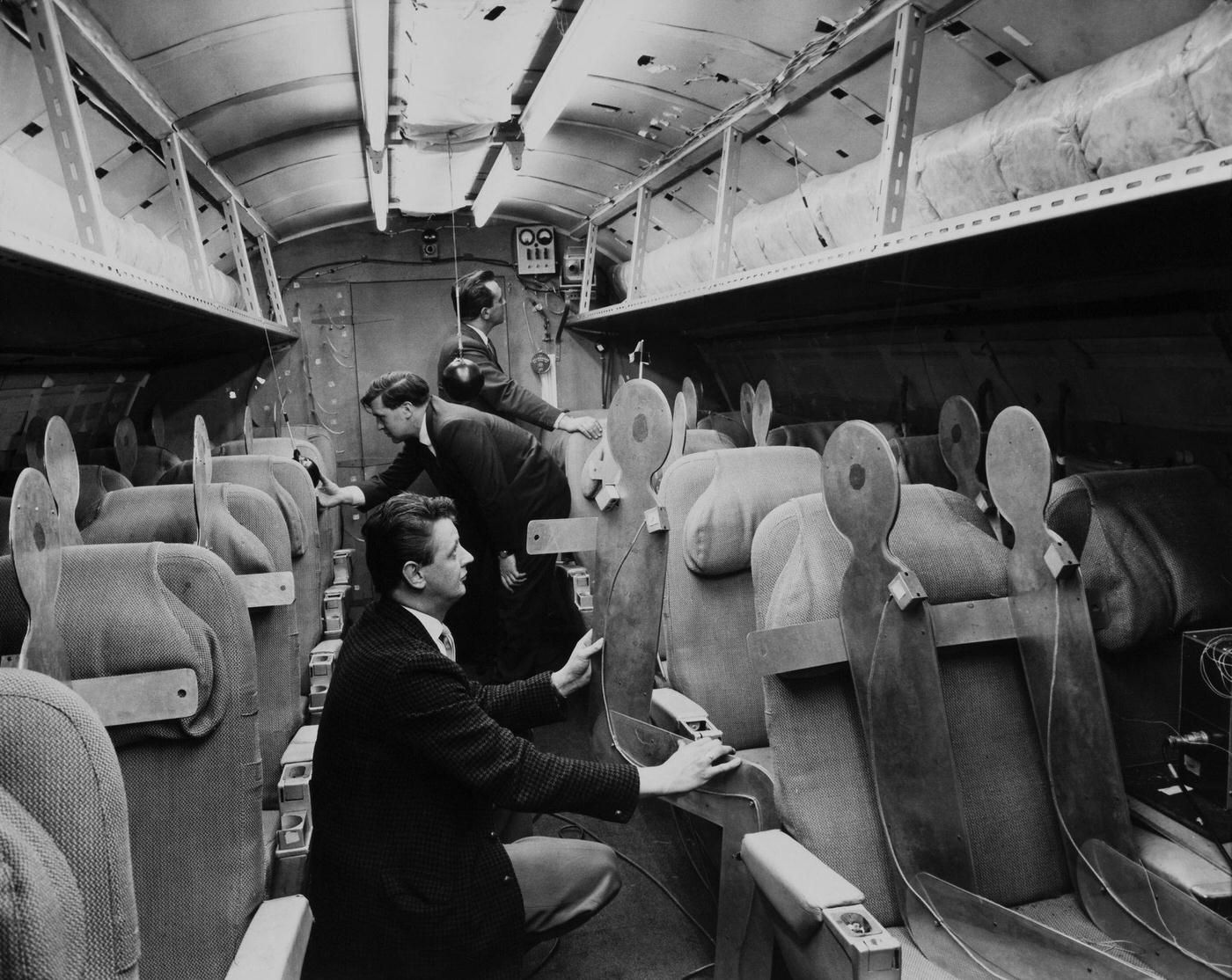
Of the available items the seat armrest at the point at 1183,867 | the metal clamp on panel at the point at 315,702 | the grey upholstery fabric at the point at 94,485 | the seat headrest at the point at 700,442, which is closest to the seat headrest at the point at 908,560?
the seat armrest at the point at 1183,867

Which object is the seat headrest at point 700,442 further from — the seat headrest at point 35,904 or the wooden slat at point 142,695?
the seat headrest at point 35,904

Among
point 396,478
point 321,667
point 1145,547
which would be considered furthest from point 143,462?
point 1145,547

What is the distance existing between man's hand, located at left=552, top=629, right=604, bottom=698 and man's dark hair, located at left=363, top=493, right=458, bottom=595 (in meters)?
0.58

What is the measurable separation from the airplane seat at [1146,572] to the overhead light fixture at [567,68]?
1.84 m

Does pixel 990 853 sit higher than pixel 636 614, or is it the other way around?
pixel 636 614

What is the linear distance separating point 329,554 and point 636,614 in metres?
2.33

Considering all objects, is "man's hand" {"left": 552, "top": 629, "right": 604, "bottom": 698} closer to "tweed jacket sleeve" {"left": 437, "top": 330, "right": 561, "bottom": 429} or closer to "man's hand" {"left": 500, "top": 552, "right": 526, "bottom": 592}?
"man's hand" {"left": 500, "top": 552, "right": 526, "bottom": 592}

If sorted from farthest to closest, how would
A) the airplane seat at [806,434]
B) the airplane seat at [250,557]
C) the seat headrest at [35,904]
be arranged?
the airplane seat at [806,434]
the airplane seat at [250,557]
the seat headrest at [35,904]

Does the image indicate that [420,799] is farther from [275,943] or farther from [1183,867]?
[1183,867]

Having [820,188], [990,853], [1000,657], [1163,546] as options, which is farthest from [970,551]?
[820,188]

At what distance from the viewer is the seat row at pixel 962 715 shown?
6.11 feet

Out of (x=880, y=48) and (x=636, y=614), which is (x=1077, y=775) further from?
(x=880, y=48)

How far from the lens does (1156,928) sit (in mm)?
1833

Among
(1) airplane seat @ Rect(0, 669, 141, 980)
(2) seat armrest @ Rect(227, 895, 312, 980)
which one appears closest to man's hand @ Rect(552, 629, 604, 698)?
(2) seat armrest @ Rect(227, 895, 312, 980)
